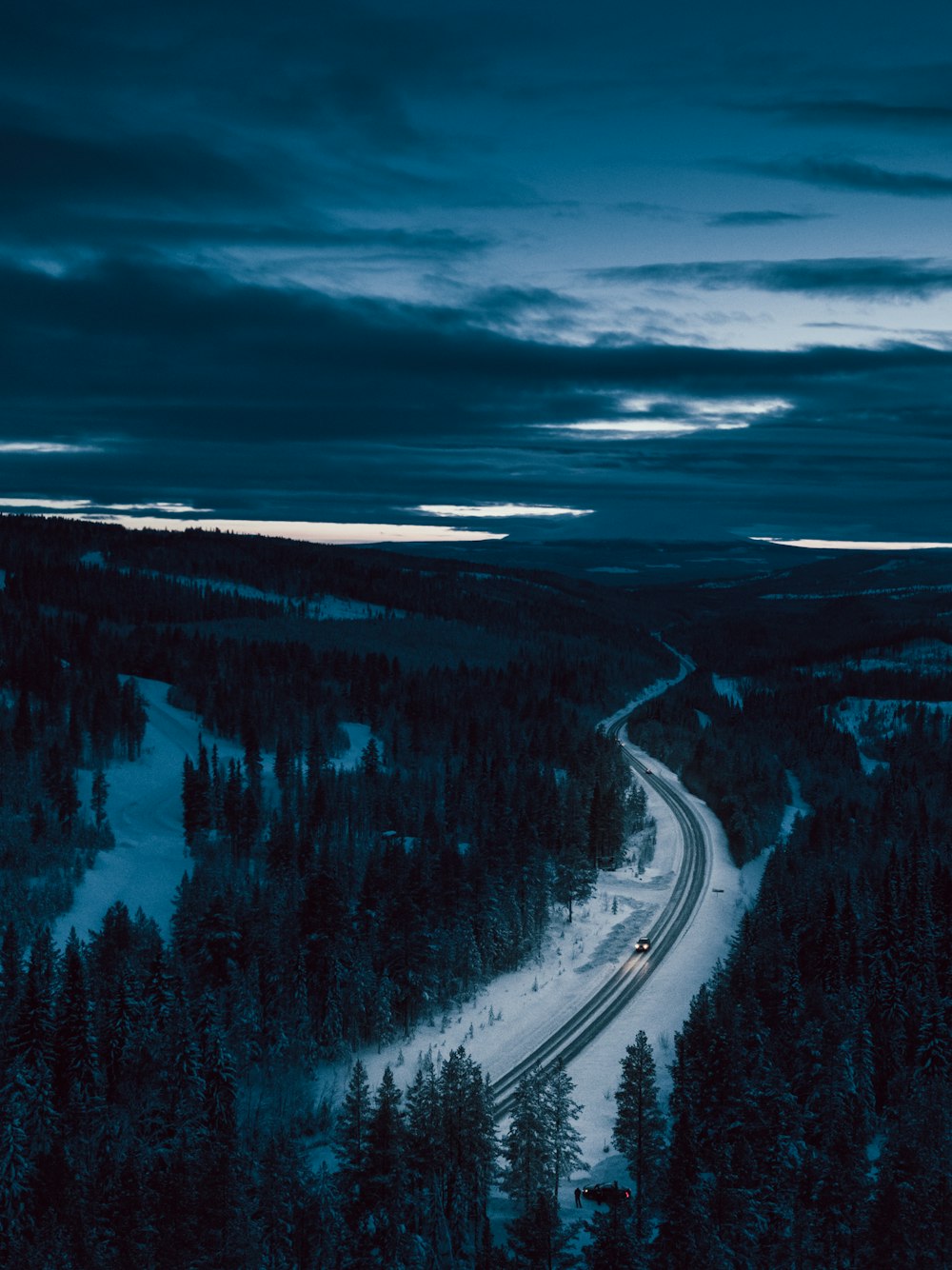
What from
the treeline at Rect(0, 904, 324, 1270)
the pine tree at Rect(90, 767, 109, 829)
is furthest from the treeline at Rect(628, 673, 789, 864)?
the treeline at Rect(0, 904, 324, 1270)

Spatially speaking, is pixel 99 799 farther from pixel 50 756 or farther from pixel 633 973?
pixel 633 973

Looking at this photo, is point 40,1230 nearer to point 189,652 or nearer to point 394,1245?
point 394,1245

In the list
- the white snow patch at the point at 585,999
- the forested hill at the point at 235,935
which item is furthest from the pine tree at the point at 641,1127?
the forested hill at the point at 235,935

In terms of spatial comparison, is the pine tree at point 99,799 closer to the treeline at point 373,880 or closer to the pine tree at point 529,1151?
the treeline at point 373,880

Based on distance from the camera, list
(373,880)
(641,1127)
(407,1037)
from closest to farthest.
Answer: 1. (641,1127)
2. (407,1037)
3. (373,880)

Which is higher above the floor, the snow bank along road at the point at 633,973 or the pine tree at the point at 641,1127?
the pine tree at the point at 641,1127

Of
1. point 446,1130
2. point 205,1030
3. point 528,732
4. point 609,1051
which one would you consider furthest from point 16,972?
point 528,732

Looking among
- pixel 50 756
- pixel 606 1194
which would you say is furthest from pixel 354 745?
pixel 606 1194
